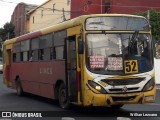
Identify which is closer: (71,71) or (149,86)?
(149,86)

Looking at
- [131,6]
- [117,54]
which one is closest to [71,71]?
[117,54]

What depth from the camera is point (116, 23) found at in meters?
12.2

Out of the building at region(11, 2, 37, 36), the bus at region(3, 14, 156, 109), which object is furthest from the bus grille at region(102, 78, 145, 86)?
the building at region(11, 2, 37, 36)

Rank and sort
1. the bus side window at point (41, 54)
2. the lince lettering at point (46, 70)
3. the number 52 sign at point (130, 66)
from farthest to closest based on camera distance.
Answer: the bus side window at point (41, 54)
the lince lettering at point (46, 70)
the number 52 sign at point (130, 66)

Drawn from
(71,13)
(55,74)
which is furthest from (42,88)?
(71,13)

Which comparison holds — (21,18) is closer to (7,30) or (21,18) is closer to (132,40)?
(7,30)

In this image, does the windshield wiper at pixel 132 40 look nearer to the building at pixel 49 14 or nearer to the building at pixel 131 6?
the building at pixel 131 6

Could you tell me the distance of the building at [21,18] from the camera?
245ft

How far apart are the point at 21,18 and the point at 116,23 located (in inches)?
2616

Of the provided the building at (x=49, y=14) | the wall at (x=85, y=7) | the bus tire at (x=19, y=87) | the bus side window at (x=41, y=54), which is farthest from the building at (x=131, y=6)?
the bus side window at (x=41, y=54)

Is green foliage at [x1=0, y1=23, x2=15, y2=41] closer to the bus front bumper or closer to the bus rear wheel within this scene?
the bus rear wheel

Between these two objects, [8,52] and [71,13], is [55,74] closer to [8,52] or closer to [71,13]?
[8,52]

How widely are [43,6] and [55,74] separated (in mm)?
51576

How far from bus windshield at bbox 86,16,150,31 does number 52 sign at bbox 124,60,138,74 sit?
1045 millimetres
